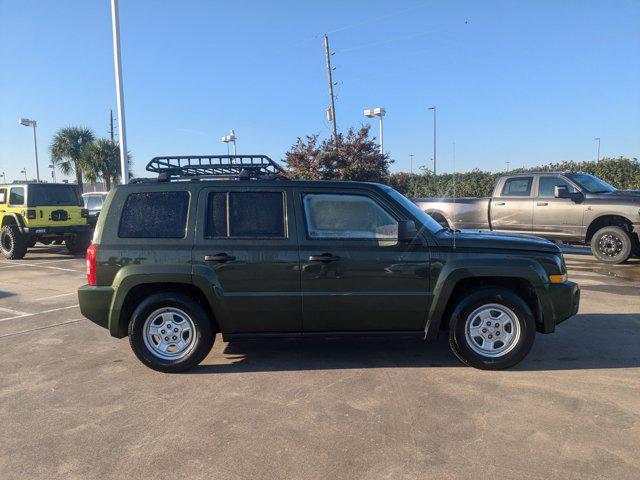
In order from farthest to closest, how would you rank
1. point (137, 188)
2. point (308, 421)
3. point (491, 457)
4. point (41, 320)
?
point (41, 320), point (137, 188), point (308, 421), point (491, 457)

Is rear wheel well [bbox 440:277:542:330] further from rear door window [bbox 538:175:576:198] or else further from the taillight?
rear door window [bbox 538:175:576:198]

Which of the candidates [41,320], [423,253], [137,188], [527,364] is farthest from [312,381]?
[41,320]

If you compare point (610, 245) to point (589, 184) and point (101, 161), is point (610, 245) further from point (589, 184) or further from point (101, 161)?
point (101, 161)

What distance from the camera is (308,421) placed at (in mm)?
3324

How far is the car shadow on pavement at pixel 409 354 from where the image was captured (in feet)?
14.4

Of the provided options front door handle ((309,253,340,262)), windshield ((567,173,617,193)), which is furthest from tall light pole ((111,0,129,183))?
windshield ((567,173,617,193))

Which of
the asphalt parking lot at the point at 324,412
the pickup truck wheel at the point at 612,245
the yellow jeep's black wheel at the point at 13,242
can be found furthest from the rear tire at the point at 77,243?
A: the pickup truck wheel at the point at 612,245

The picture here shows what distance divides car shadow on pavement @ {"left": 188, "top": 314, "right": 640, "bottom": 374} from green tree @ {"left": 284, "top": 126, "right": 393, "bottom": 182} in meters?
12.1

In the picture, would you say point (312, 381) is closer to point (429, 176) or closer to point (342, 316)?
point (342, 316)

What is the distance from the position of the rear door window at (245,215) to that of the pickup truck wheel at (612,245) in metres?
8.92

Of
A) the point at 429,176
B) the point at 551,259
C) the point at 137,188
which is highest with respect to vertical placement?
the point at 429,176

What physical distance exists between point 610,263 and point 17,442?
443 inches

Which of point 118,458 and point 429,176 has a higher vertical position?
point 429,176

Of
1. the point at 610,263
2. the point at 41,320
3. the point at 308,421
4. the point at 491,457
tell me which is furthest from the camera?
the point at 610,263
